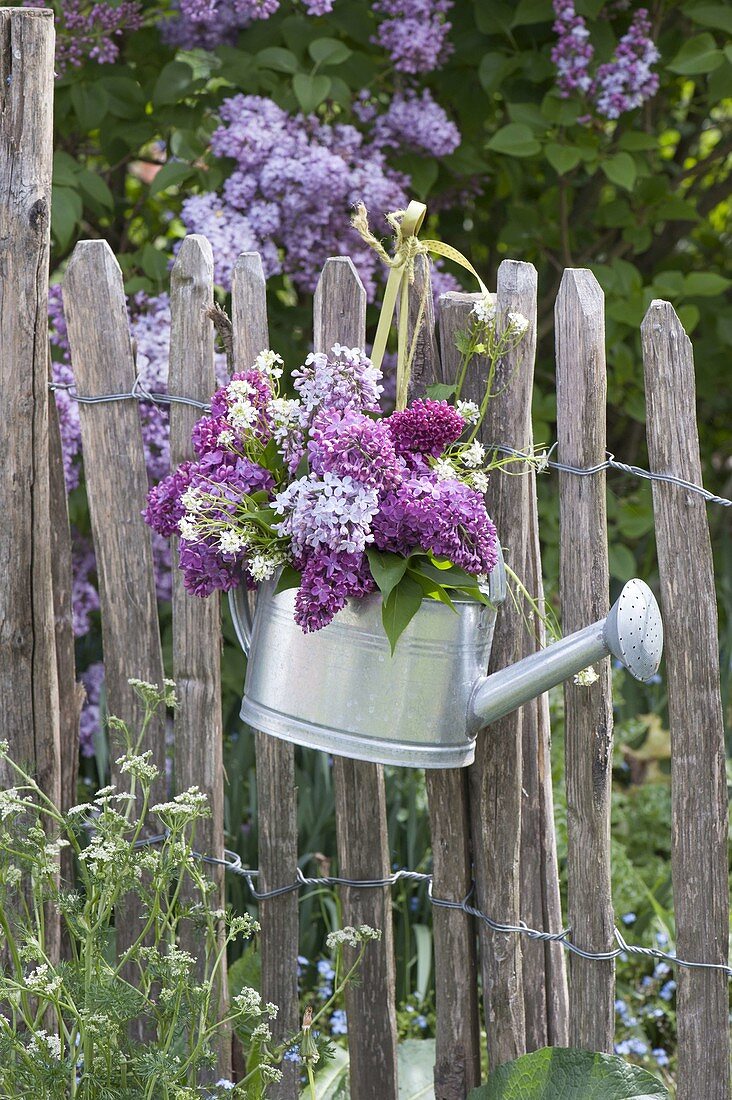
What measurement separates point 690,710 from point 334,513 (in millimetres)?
606

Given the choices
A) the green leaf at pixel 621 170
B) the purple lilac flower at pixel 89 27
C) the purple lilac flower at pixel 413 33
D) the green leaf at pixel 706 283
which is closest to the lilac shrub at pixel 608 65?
the green leaf at pixel 621 170

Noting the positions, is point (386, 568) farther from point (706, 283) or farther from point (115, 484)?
point (706, 283)

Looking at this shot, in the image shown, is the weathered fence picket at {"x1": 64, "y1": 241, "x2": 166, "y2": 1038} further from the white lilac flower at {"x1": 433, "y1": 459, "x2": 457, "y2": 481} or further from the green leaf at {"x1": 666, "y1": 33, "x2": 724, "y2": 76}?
the green leaf at {"x1": 666, "y1": 33, "x2": 724, "y2": 76}

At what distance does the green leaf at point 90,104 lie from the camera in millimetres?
2518

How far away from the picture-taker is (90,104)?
253cm

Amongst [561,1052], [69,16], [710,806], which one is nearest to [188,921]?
[561,1052]

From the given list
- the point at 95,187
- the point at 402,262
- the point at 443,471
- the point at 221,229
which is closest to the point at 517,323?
the point at 402,262

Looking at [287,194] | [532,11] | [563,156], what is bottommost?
[287,194]

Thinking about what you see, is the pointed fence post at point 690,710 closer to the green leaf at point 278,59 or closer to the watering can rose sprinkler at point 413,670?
the watering can rose sprinkler at point 413,670

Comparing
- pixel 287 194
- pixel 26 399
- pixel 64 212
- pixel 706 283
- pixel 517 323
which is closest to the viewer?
pixel 517 323

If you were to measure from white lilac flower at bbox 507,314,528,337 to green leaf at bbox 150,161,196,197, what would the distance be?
1.14 m

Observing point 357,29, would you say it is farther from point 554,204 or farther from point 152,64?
point 554,204

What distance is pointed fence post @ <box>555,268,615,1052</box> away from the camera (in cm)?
157

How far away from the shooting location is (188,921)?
72.6 inches
